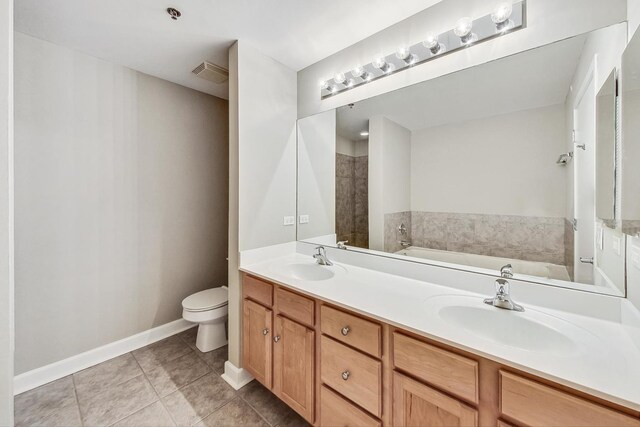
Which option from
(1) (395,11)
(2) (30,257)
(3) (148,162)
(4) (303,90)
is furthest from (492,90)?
(2) (30,257)

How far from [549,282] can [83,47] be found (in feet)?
10.8

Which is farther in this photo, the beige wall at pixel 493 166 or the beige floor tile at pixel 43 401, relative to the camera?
the beige floor tile at pixel 43 401

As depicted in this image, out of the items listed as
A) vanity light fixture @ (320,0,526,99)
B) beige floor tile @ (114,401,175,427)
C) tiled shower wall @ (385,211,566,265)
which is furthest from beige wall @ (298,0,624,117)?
beige floor tile @ (114,401,175,427)

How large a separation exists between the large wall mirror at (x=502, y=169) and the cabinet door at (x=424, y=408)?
27.3 inches

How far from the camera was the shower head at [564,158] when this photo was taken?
3.74ft

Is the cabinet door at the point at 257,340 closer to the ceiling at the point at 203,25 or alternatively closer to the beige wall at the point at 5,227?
the beige wall at the point at 5,227

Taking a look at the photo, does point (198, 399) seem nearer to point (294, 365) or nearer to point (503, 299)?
point (294, 365)

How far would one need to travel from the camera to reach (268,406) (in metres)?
1.62

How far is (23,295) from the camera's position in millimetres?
1720

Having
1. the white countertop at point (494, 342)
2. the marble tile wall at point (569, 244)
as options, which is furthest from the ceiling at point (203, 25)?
the white countertop at point (494, 342)

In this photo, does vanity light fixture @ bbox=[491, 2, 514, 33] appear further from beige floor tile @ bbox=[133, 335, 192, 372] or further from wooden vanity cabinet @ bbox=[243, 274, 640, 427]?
beige floor tile @ bbox=[133, 335, 192, 372]

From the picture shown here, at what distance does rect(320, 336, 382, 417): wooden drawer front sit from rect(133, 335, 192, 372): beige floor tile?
5.16 feet

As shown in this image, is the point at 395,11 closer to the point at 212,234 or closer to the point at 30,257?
the point at 212,234

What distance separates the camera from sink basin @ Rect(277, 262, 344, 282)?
1.76m
